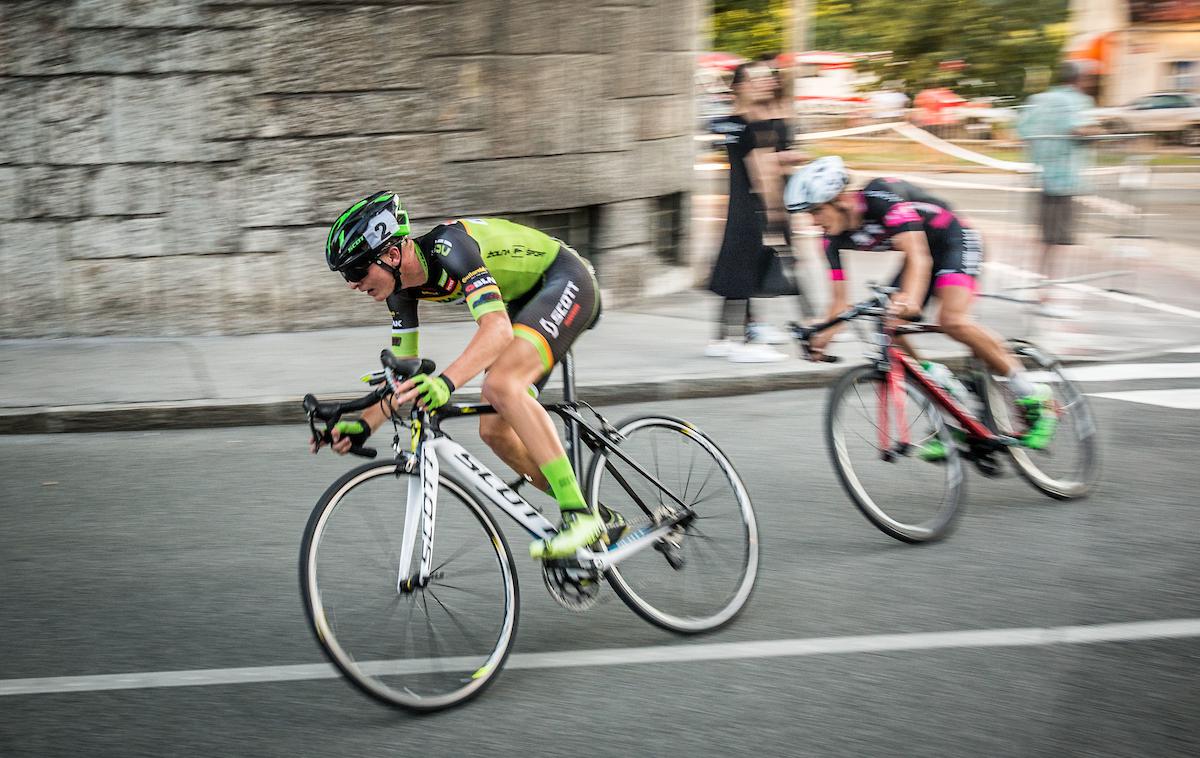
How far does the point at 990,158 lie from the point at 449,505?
18.0 m

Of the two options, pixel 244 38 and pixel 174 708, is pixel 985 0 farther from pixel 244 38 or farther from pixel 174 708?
pixel 174 708

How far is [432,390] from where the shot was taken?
3805mm

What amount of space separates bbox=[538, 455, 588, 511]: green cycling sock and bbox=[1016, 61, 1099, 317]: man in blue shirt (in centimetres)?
765

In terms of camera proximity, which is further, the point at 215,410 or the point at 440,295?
the point at 215,410

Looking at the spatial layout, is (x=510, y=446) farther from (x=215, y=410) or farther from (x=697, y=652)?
(x=215, y=410)

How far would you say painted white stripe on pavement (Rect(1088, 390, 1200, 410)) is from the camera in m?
8.22

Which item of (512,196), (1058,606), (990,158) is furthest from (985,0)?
(1058,606)

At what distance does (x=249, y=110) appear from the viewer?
9617mm

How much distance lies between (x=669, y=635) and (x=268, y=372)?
485 cm

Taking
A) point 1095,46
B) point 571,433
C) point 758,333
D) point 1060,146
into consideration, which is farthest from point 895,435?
point 1095,46

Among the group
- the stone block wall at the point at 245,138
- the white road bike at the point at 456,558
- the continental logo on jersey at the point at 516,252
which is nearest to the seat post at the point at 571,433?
the white road bike at the point at 456,558

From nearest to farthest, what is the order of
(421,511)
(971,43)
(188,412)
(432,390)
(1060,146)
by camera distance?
(432,390)
(421,511)
(188,412)
(1060,146)
(971,43)

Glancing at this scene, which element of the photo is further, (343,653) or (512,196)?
(512,196)

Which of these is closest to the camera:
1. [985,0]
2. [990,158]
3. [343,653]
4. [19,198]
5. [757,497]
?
[343,653]
